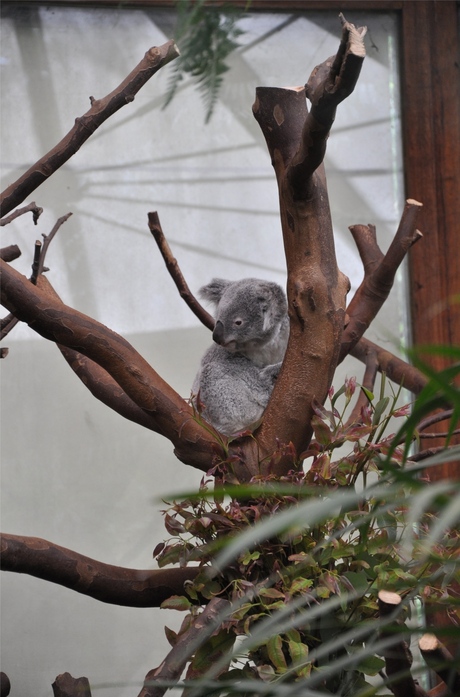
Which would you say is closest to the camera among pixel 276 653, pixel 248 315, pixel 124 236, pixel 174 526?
pixel 276 653

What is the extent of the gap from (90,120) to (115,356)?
19.7 inches

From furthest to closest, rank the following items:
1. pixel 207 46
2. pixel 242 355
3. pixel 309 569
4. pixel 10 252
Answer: pixel 242 355 → pixel 10 252 → pixel 309 569 → pixel 207 46

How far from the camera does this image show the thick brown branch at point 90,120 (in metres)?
1.52

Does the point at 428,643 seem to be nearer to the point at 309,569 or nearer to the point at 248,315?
the point at 309,569

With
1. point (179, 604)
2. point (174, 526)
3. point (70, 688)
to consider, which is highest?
point (174, 526)

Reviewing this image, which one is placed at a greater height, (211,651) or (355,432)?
(355,432)

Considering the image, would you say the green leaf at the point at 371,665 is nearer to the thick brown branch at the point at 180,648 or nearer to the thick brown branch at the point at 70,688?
the thick brown branch at the point at 180,648

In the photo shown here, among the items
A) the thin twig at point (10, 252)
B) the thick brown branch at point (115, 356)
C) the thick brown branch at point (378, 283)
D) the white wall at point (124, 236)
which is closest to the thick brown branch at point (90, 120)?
the thin twig at point (10, 252)

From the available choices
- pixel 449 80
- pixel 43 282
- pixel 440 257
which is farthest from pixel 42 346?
pixel 449 80

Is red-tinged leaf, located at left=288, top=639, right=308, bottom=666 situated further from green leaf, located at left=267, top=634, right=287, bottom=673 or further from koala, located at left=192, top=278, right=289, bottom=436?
koala, located at left=192, top=278, right=289, bottom=436

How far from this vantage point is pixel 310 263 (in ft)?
4.60

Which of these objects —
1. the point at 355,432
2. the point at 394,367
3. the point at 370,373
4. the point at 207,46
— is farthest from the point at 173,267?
the point at 207,46

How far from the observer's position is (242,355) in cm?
203

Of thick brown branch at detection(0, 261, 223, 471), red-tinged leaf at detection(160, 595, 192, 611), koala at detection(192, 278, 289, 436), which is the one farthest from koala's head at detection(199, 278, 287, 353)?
red-tinged leaf at detection(160, 595, 192, 611)
